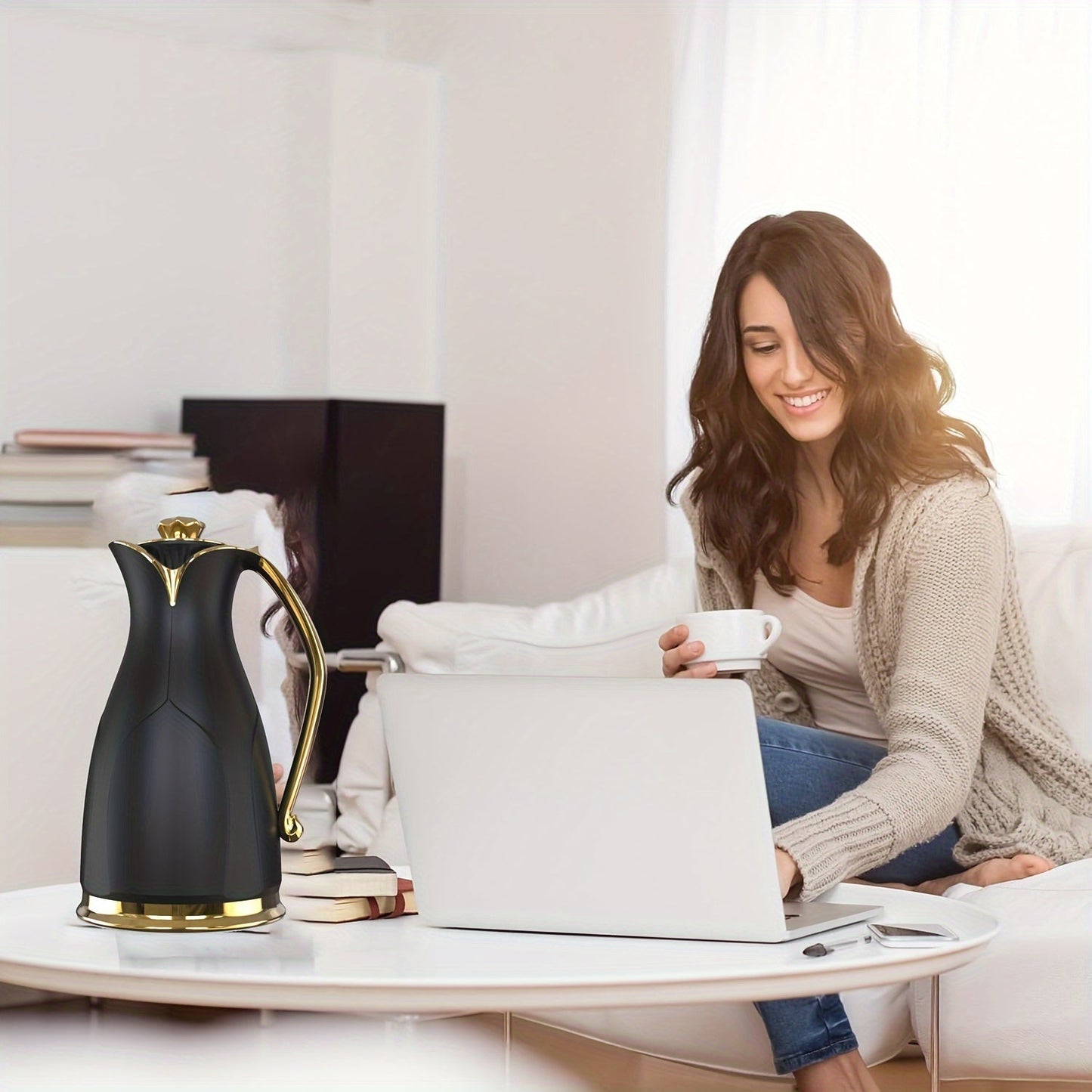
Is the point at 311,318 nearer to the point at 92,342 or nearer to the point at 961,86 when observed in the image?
the point at 92,342

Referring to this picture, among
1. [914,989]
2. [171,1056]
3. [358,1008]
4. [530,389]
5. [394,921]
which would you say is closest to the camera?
[171,1056]

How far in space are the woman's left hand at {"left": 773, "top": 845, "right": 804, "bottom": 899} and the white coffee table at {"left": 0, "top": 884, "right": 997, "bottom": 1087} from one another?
124 mm

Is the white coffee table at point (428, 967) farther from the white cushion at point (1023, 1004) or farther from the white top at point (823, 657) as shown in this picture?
the white top at point (823, 657)

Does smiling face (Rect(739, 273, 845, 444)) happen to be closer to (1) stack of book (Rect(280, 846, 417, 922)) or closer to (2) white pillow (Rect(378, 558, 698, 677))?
(2) white pillow (Rect(378, 558, 698, 677))

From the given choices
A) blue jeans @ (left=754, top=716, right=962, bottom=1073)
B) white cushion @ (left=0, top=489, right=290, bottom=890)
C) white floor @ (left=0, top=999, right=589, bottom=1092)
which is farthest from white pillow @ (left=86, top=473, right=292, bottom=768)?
white floor @ (left=0, top=999, right=589, bottom=1092)

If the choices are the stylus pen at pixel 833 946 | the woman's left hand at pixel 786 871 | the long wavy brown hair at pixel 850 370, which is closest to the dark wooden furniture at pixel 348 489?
the long wavy brown hair at pixel 850 370

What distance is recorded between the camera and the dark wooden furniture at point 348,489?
329 centimetres

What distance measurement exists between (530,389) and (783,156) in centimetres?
91

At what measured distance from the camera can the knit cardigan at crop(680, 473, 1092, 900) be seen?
1.52m

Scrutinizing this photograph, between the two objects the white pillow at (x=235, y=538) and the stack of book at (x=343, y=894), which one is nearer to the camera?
the stack of book at (x=343, y=894)

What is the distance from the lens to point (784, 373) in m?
1.92

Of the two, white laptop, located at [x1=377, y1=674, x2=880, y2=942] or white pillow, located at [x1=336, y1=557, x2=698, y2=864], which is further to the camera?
white pillow, located at [x1=336, y1=557, x2=698, y2=864]

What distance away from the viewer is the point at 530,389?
11.7ft

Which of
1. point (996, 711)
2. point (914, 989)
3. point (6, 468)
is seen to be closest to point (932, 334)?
point (996, 711)
